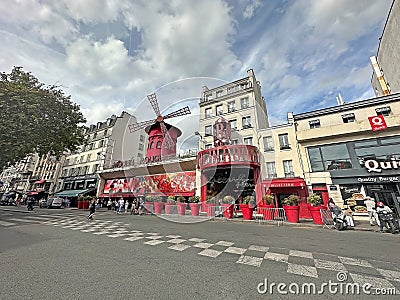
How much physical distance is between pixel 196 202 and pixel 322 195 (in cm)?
1035

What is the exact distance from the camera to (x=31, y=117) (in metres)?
12.7

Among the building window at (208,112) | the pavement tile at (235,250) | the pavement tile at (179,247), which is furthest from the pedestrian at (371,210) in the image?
the building window at (208,112)

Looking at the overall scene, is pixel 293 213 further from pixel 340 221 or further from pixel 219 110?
pixel 219 110

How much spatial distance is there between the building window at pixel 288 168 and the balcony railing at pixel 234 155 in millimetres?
2637

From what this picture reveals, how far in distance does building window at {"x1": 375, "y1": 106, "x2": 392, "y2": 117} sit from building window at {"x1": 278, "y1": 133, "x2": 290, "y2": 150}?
6.99m

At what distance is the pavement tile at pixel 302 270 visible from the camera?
3736mm

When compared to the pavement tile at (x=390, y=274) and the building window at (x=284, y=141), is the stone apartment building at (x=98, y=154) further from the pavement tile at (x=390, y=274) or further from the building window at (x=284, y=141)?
the pavement tile at (x=390, y=274)

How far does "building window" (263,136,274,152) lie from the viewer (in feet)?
60.2

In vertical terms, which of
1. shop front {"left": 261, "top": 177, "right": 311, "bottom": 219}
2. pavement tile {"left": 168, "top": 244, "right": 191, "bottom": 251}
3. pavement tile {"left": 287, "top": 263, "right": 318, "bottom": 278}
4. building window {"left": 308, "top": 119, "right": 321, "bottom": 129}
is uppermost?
building window {"left": 308, "top": 119, "right": 321, "bottom": 129}

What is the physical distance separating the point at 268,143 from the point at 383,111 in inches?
361

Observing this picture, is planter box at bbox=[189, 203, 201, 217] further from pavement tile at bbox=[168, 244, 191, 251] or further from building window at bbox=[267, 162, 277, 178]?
pavement tile at bbox=[168, 244, 191, 251]

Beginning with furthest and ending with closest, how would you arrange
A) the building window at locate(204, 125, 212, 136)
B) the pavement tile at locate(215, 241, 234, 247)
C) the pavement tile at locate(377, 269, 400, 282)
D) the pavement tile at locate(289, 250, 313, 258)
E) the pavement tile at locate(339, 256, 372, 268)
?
the building window at locate(204, 125, 212, 136) → the pavement tile at locate(215, 241, 234, 247) → the pavement tile at locate(289, 250, 313, 258) → the pavement tile at locate(339, 256, 372, 268) → the pavement tile at locate(377, 269, 400, 282)

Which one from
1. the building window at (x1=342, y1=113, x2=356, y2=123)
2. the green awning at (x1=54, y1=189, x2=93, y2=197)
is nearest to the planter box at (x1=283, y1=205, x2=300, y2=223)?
the building window at (x1=342, y1=113, x2=356, y2=123)

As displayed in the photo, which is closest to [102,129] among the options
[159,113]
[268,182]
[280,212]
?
[159,113]
